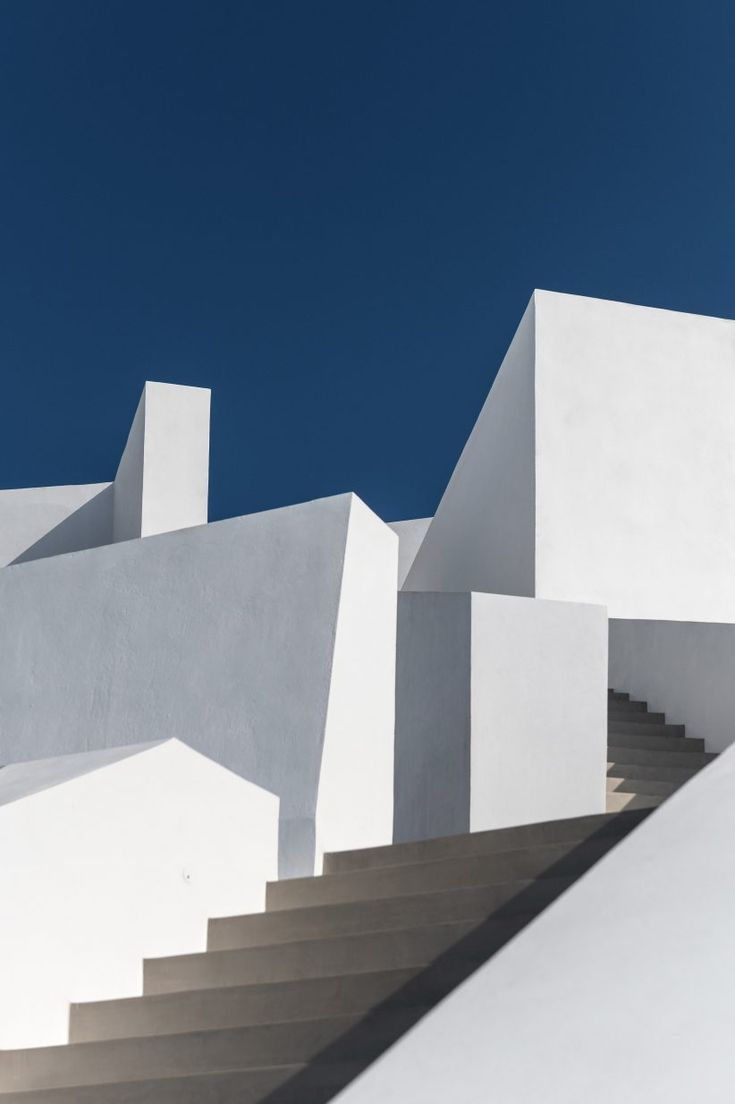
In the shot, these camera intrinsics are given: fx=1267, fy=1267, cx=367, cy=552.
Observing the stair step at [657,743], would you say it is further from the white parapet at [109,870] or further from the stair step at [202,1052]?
the stair step at [202,1052]

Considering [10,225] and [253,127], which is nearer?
[10,225]

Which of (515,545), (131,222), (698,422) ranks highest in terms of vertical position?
(131,222)

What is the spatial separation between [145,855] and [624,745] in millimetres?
6569

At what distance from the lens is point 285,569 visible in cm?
729

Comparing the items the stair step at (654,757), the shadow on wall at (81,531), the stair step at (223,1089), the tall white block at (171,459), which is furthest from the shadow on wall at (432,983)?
the shadow on wall at (81,531)

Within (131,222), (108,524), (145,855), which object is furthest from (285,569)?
(131,222)

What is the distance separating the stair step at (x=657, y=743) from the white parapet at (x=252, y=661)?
3.76m

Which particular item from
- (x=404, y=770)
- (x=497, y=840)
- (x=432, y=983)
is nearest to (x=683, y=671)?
→ (x=404, y=770)

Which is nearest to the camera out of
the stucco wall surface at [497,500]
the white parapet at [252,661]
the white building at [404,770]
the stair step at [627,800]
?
the white building at [404,770]

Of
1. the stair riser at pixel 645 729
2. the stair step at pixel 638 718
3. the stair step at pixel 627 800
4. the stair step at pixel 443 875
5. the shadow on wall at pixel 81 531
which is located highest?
the shadow on wall at pixel 81 531

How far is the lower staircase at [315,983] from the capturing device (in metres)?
3.57

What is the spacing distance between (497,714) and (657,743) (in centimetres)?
261

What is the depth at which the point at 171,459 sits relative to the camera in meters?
12.9

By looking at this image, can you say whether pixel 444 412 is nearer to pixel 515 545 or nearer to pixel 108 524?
pixel 108 524
